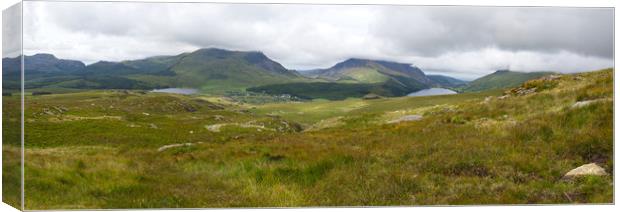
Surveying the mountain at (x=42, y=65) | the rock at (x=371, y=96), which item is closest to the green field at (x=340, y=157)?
the rock at (x=371, y=96)

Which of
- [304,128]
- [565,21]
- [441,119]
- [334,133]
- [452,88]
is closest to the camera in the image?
[565,21]

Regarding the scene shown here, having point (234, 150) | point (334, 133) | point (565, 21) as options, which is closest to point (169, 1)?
point (234, 150)

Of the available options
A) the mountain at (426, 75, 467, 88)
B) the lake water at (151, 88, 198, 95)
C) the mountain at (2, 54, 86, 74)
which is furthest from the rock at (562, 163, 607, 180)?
the mountain at (2, 54, 86, 74)

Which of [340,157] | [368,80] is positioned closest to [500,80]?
[368,80]

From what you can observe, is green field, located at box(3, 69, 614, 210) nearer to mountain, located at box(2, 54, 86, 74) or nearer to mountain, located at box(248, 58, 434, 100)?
mountain, located at box(248, 58, 434, 100)

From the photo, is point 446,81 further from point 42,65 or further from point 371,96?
point 42,65

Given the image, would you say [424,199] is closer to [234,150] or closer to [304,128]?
[234,150]
